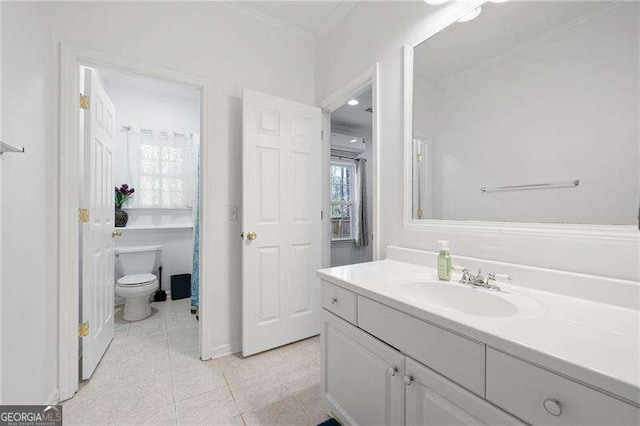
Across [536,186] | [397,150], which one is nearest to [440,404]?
[536,186]

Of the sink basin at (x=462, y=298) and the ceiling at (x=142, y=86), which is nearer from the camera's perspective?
the sink basin at (x=462, y=298)

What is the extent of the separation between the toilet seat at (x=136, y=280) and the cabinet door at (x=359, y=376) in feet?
7.02

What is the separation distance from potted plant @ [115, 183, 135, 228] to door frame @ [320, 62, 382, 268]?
8.25 feet

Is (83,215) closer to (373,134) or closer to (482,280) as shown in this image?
(373,134)

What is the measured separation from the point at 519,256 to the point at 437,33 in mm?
1230

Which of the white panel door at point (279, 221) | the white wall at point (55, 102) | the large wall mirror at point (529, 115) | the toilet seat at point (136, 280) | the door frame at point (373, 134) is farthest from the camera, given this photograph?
the toilet seat at point (136, 280)

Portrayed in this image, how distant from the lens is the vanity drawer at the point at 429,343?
72 centimetres

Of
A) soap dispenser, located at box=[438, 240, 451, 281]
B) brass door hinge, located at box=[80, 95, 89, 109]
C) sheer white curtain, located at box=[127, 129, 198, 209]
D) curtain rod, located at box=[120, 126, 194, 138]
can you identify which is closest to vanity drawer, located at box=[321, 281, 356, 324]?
soap dispenser, located at box=[438, 240, 451, 281]

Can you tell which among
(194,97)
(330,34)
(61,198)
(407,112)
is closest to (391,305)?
(407,112)

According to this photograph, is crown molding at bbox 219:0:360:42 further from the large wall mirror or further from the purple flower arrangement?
the purple flower arrangement

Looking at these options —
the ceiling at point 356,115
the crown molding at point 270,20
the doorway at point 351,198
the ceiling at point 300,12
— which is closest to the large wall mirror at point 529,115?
the ceiling at point 300,12

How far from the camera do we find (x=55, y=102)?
154 cm

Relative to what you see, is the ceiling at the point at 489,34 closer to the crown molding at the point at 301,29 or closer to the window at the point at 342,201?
the crown molding at the point at 301,29

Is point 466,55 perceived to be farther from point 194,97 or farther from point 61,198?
point 194,97
